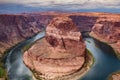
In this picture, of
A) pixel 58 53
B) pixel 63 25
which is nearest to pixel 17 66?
pixel 58 53

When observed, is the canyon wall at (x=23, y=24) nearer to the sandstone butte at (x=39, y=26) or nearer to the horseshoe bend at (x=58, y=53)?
the sandstone butte at (x=39, y=26)

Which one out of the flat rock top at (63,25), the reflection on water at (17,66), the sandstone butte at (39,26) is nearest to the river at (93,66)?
the reflection on water at (17,66)

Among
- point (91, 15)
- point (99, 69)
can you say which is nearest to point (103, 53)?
point (99, 69)

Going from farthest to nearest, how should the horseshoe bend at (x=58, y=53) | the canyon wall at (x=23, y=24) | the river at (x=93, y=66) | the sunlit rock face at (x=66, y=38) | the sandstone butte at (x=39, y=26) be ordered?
the sandstone butte at (x=39, y=26) → the canyon wall at (x=23, y=24) → the sunlit rock face at (x=66, y=38) → the horseshoe bend at (x=58, y=53) → the river at (x=93, y=66)

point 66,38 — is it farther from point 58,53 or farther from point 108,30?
point 108,30

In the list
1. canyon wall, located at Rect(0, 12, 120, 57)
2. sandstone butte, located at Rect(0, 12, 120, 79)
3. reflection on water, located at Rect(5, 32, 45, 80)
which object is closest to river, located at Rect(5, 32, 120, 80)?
reflection on water, located at Rect(5, 32, 45, 80)

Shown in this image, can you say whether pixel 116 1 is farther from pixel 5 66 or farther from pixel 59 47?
pixel 5 66
